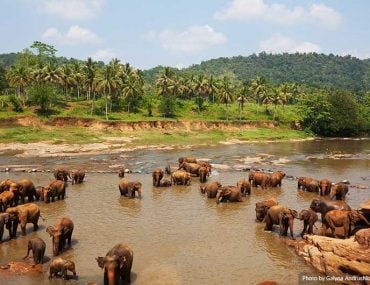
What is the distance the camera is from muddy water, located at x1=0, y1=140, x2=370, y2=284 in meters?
16.6

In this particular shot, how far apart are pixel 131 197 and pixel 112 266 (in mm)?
14934

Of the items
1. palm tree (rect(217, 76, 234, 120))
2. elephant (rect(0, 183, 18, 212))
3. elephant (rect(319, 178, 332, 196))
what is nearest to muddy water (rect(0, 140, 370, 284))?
elephant (rect(319, 178, 332, 196))

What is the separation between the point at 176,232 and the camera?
2162 cm

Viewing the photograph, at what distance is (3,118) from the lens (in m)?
66.6

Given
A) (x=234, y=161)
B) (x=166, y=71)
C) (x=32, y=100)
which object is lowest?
(x=234, y=161)

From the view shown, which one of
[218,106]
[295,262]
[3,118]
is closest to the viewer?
[295,262]

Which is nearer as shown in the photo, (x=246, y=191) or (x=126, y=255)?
(x=126, y=255)

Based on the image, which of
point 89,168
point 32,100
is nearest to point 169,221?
point 89,168

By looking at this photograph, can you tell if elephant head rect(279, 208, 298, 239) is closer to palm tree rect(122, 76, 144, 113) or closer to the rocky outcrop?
the rocky outcrop

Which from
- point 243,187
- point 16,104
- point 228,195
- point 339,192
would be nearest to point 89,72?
point 16,104

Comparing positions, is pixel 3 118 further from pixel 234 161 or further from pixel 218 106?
Result: pixel 218 106

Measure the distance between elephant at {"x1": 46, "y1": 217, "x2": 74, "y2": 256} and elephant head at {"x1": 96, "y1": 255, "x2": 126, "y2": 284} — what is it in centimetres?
425

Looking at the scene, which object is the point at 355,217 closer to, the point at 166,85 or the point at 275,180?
the point at 275,180

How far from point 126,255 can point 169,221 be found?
8.79m
